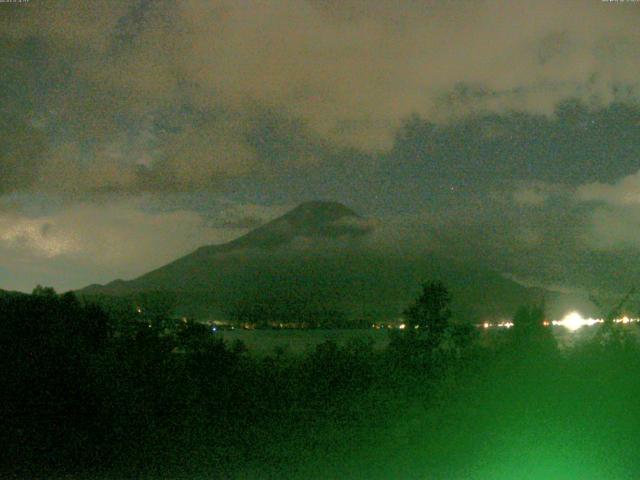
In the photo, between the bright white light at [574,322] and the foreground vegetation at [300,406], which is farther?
the bright white light at [574,322]

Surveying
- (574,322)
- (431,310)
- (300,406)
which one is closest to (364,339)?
(431,310)

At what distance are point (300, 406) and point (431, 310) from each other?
3714mm

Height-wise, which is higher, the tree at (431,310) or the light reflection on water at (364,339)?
the tree at (431,310)

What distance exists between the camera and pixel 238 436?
11.9 meters

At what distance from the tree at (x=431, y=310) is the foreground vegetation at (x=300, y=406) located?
0.83 metres

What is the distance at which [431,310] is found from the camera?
15.7m

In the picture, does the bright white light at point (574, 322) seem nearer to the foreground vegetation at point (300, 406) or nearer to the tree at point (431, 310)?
the foreground vegetation at point (300, 406)

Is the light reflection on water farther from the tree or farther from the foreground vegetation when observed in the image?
the tree

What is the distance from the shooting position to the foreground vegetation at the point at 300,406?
10.5 m

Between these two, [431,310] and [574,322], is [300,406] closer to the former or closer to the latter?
[431,310]

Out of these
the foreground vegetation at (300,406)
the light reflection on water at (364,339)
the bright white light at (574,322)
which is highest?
the bright white light at (574,322)

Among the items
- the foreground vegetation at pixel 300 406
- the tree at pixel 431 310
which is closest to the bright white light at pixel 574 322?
the foreground vegetation at pixel 300 406

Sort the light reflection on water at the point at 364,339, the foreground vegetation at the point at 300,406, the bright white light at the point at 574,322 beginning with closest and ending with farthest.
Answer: the foreground vegetation at the point at 300,406
the light reflection on water at the point at 364,339
the bright white light at the point at 574,322

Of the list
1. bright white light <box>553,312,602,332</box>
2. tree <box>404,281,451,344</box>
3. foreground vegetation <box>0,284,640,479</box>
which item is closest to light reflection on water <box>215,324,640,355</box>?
bright white light <box>553,312,602,332</box>
